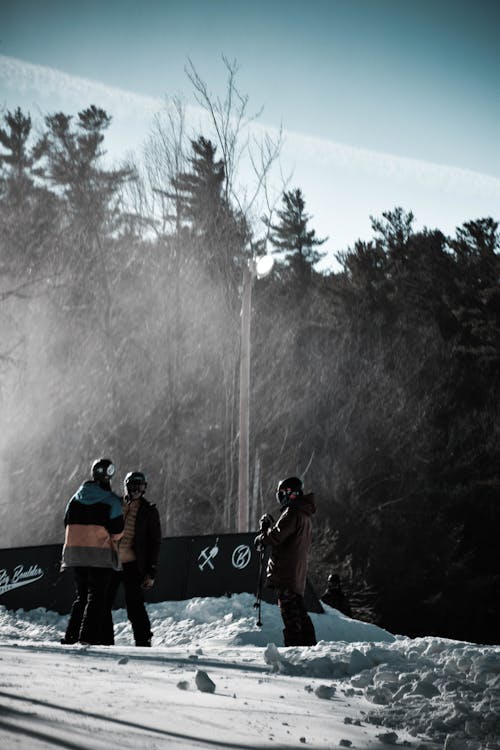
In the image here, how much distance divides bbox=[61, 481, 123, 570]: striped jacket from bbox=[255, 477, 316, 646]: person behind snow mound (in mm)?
1579

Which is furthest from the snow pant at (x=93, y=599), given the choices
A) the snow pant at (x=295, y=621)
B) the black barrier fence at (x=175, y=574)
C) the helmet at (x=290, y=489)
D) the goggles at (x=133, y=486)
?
the black barrier fence at (x=175, y=574)

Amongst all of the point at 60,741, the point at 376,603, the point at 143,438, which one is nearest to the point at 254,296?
the point at 143,438

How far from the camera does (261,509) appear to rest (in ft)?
101

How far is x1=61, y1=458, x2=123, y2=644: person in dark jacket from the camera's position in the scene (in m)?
8.12

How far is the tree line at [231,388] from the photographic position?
30.0 meters

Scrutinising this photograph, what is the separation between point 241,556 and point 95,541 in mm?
5085

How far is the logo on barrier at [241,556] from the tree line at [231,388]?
1462 centimetres

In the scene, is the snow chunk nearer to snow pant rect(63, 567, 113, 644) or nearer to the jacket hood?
snow pant rect(63, 567, 113, 644)

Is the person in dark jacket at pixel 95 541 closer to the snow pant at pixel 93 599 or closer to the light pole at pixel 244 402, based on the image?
the snow pant at pixel 93 599

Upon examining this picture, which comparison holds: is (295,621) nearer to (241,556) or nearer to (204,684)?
(204,684)

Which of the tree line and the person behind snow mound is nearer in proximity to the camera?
the person behind snow mound

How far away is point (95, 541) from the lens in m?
8.19

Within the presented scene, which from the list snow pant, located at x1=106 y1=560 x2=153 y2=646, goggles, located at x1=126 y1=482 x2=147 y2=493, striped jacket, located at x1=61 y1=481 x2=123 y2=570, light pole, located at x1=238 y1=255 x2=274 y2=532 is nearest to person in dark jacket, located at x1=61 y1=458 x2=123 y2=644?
striped jacket, located at x1=61 y1=481 x2=123 y2=570

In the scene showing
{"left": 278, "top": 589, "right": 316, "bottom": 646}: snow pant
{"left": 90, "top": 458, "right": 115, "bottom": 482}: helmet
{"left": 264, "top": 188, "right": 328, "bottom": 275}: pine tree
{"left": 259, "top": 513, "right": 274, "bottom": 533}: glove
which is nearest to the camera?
{"left": 90, "top": 458, "right": 115, "bottom": 482}: helmet
